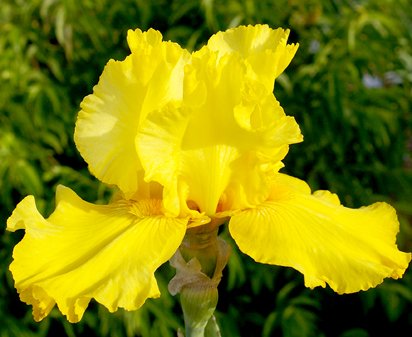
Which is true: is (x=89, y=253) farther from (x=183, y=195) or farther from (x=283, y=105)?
(x=283, y=105)

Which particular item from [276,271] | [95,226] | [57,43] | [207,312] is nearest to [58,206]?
[95,226]

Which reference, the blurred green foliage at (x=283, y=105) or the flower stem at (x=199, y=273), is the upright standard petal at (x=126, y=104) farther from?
the blurred green foliage at (x=283, y=105)

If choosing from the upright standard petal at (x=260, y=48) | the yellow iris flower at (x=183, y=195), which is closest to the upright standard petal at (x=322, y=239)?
the yellow iris flower at (x=183, y=195)

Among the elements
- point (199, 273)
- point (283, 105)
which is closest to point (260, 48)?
point (199, 273)

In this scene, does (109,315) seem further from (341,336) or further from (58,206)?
(58,206)

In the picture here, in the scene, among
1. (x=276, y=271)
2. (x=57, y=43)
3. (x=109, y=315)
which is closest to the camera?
(x=109, y=315)

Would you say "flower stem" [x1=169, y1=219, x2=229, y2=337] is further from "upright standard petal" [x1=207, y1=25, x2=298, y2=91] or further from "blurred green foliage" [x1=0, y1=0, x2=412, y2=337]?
"blurred green foliage" [x1=0, y1=0, x2=412, y2=337]

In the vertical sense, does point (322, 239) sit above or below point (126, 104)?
below
